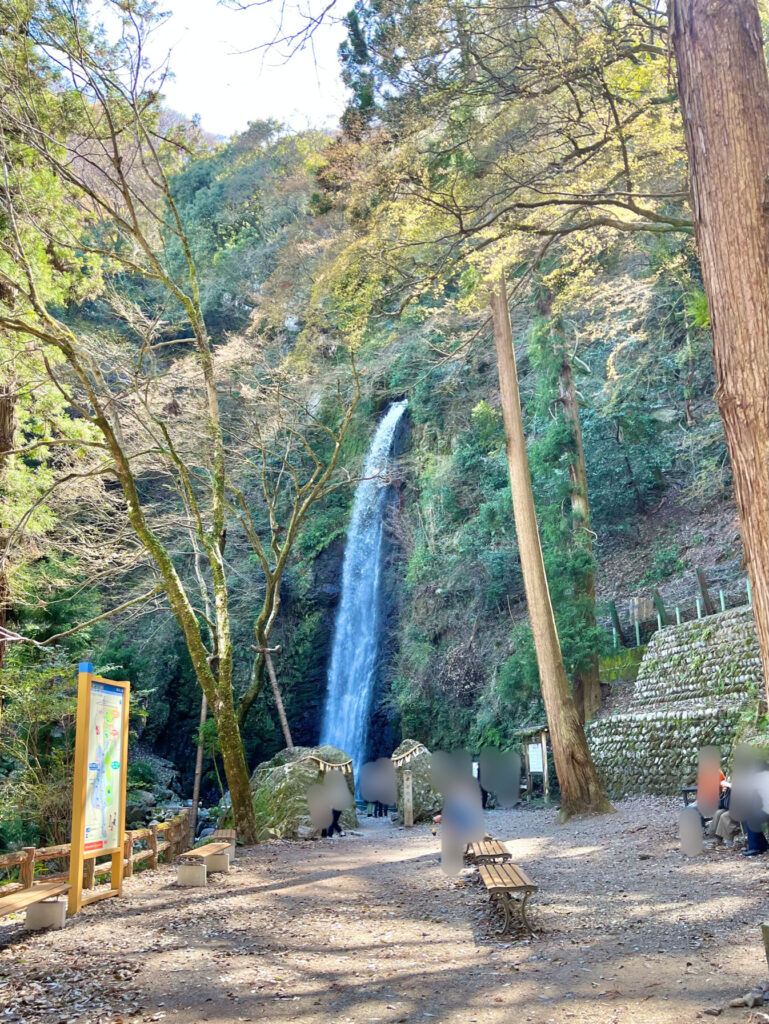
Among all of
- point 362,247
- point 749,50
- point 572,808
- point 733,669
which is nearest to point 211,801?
point 572,808

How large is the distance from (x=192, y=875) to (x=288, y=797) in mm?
5264

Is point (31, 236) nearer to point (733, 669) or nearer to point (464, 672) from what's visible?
point (733, 669)

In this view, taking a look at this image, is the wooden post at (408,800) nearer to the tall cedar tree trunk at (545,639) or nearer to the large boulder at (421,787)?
the large boulder at (421,787)

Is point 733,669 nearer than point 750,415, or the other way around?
point 750,415

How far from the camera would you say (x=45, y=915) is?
18.4ft

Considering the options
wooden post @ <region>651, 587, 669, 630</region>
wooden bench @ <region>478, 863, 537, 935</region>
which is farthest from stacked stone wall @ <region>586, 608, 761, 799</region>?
wooden bench @ <region>478, 863, 537, 935</region>

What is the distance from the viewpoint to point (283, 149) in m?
25.0

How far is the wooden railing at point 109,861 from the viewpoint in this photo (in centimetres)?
598

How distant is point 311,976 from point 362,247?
7.70 m

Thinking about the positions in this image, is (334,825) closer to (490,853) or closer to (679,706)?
(679,706)

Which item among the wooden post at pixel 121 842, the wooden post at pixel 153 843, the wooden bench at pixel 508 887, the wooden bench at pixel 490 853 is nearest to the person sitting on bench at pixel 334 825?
the wooden post at pixel 153 843

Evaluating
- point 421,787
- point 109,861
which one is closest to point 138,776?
point 421,787

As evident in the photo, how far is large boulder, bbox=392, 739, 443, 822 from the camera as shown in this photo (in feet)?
48.0

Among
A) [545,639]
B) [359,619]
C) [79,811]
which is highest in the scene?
[359,619]
